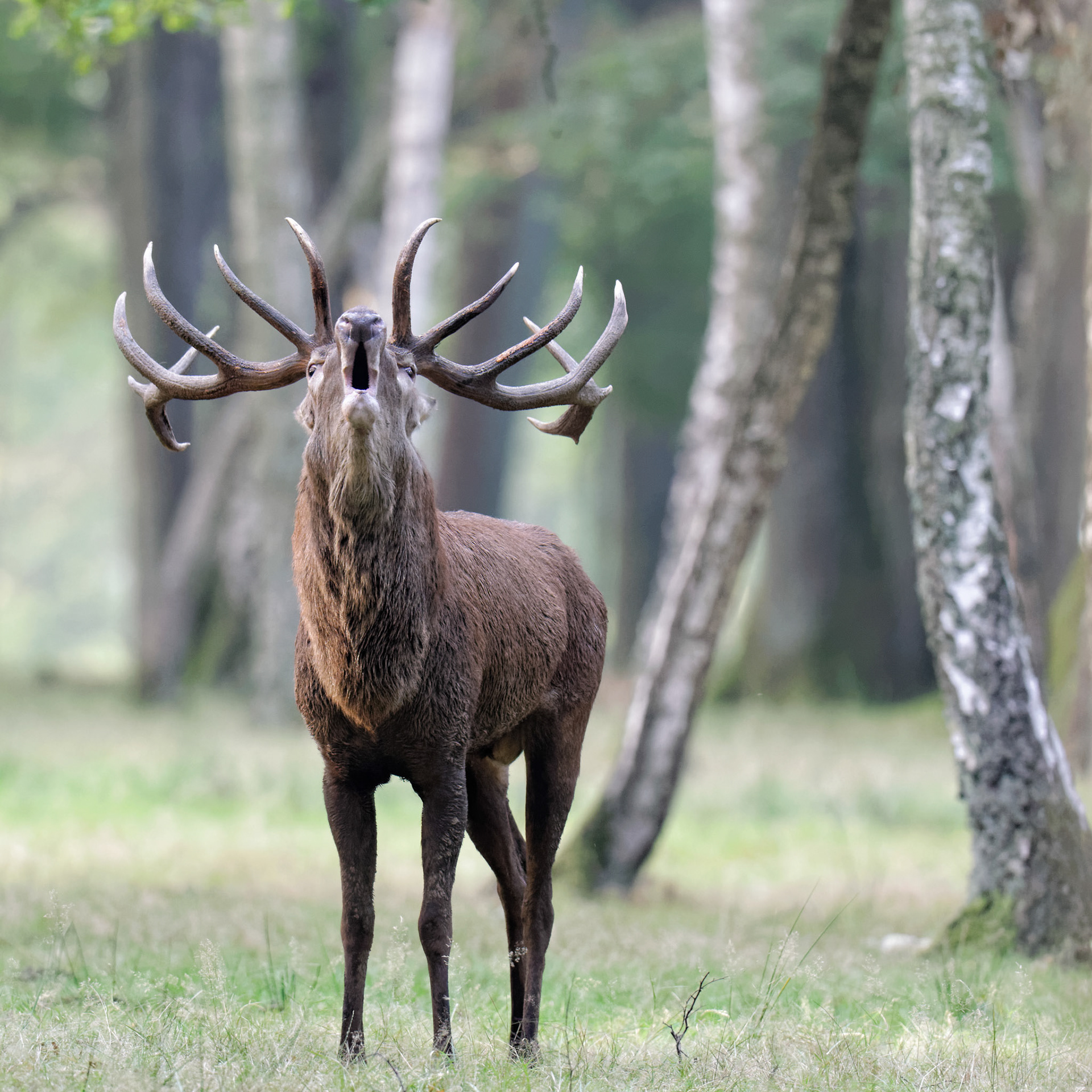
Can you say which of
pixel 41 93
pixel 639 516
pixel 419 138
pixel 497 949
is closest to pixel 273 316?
pixel 497 949

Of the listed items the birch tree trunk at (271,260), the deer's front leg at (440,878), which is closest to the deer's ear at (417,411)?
the deer's front leg at (440,878)

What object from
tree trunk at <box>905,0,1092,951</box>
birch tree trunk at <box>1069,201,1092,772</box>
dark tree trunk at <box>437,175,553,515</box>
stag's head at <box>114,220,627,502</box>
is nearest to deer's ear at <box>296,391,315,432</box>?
stag's head at <box>114,220,627,502</box>

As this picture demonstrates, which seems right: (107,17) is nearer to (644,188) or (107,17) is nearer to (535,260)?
(644,188)

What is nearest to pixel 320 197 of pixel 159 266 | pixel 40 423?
pixel 159 266

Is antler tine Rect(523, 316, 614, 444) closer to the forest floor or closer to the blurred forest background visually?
the forest floor

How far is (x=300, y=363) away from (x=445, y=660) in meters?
1.05

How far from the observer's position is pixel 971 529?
7.38m

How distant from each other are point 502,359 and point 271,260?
11.4 metres

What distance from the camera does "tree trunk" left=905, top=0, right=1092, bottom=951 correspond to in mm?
7164

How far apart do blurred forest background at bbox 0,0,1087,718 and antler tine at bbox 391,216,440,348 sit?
10.2m

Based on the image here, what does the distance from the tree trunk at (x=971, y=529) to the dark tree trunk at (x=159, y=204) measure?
573 inches

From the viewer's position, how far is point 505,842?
604cm

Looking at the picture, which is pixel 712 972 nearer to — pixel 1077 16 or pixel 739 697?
pixel 1077 16

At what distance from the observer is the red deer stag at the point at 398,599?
4.95m
